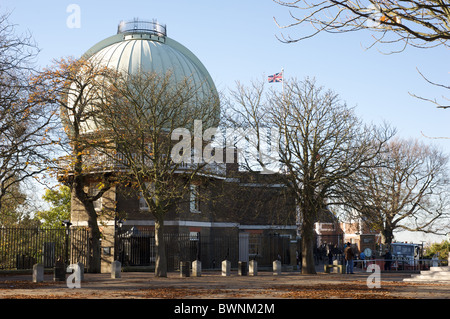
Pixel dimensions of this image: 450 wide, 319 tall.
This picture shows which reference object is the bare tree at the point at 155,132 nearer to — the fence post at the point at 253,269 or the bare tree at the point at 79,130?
the bare tree at the point at 79,130

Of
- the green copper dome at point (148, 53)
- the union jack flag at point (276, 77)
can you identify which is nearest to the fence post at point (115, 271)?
the green copper dome at point (148, 53)

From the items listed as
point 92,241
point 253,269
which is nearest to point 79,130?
point 92,241

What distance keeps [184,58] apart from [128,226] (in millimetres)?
13604

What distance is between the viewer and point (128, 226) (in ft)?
135

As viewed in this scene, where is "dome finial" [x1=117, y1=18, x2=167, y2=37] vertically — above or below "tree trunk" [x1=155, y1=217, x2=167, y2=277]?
above

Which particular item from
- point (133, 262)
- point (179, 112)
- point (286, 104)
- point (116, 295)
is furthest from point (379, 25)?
point (133, 262)

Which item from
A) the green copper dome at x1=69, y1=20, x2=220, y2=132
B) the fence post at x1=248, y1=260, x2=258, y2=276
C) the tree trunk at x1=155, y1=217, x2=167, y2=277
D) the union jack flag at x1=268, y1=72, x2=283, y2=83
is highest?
the green copper dome at x1=69, y1=20, x2=220, y2=132

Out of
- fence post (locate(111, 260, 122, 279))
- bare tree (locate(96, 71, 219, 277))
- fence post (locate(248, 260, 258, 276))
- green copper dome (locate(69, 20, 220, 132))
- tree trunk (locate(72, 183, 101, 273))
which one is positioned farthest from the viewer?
green copper dome (locate(69, 20, 220, 132))

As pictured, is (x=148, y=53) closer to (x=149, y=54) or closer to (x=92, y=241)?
(x=149, y=54)

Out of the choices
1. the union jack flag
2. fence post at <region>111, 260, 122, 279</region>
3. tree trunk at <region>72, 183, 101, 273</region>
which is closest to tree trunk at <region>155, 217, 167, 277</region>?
fence post at <region>111, 260, 122, 279</region>

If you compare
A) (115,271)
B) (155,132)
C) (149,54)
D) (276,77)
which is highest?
(149,54)

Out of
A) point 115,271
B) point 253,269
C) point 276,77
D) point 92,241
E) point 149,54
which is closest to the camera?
point 115,271

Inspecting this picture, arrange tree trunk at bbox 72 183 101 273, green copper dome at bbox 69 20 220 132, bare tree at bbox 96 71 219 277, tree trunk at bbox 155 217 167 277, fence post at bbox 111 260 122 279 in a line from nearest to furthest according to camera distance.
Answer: bare tree at bbox 96 71 219 277 → fence post at bbox 111 260 122 279 → tree trunk at bbox 155 217 167 277 → tree trunk at bbox 72 183 101 273 → green copper dome at bbox 69 20 220 132

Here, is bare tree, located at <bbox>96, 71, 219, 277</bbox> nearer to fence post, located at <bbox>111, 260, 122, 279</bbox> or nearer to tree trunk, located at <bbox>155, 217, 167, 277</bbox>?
tree trunk, located at <bbox>155, 217, 167, 277</bbox>
